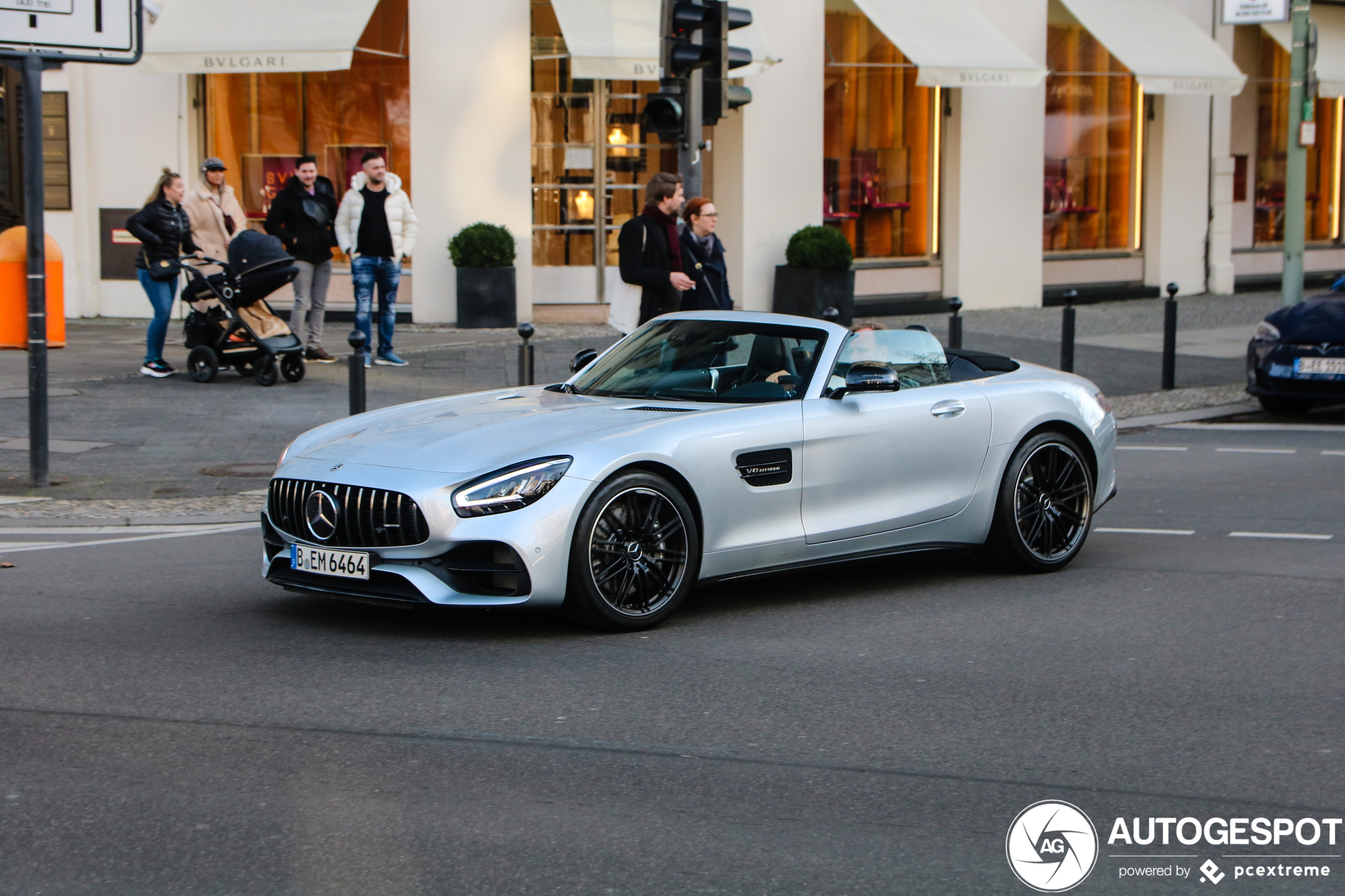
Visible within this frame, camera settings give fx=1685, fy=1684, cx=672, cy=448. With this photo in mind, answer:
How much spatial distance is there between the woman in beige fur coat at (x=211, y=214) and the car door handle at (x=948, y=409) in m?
9.40

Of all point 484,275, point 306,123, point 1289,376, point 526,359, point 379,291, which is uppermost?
point 306,123

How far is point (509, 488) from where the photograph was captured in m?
6.32

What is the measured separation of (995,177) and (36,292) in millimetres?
15340

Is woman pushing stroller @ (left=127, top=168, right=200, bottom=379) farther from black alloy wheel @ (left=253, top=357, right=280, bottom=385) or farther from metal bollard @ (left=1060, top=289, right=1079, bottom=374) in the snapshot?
metal bollard @ (left=1060, top=289, right=1079, bottom=374)

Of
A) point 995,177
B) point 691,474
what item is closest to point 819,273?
point 995,177

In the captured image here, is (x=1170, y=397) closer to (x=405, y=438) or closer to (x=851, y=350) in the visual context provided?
(x=851, y=350)

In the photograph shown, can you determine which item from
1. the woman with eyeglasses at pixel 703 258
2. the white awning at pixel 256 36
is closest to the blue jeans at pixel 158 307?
the white awning at pixel 256 36

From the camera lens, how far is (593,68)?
752 inches

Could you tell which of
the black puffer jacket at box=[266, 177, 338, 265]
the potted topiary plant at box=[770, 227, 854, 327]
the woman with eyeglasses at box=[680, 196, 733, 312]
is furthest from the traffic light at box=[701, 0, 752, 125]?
the potted topiary plant at box=[770, 227, 854, 327]

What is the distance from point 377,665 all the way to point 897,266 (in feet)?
57.2

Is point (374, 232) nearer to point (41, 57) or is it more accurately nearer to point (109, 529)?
point (41, 57)

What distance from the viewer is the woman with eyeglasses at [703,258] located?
12.2m

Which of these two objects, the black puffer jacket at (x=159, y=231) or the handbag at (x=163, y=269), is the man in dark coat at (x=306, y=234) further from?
the handbag at (x=163, y=269)

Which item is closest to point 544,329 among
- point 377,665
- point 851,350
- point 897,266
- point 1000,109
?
point 897,266
